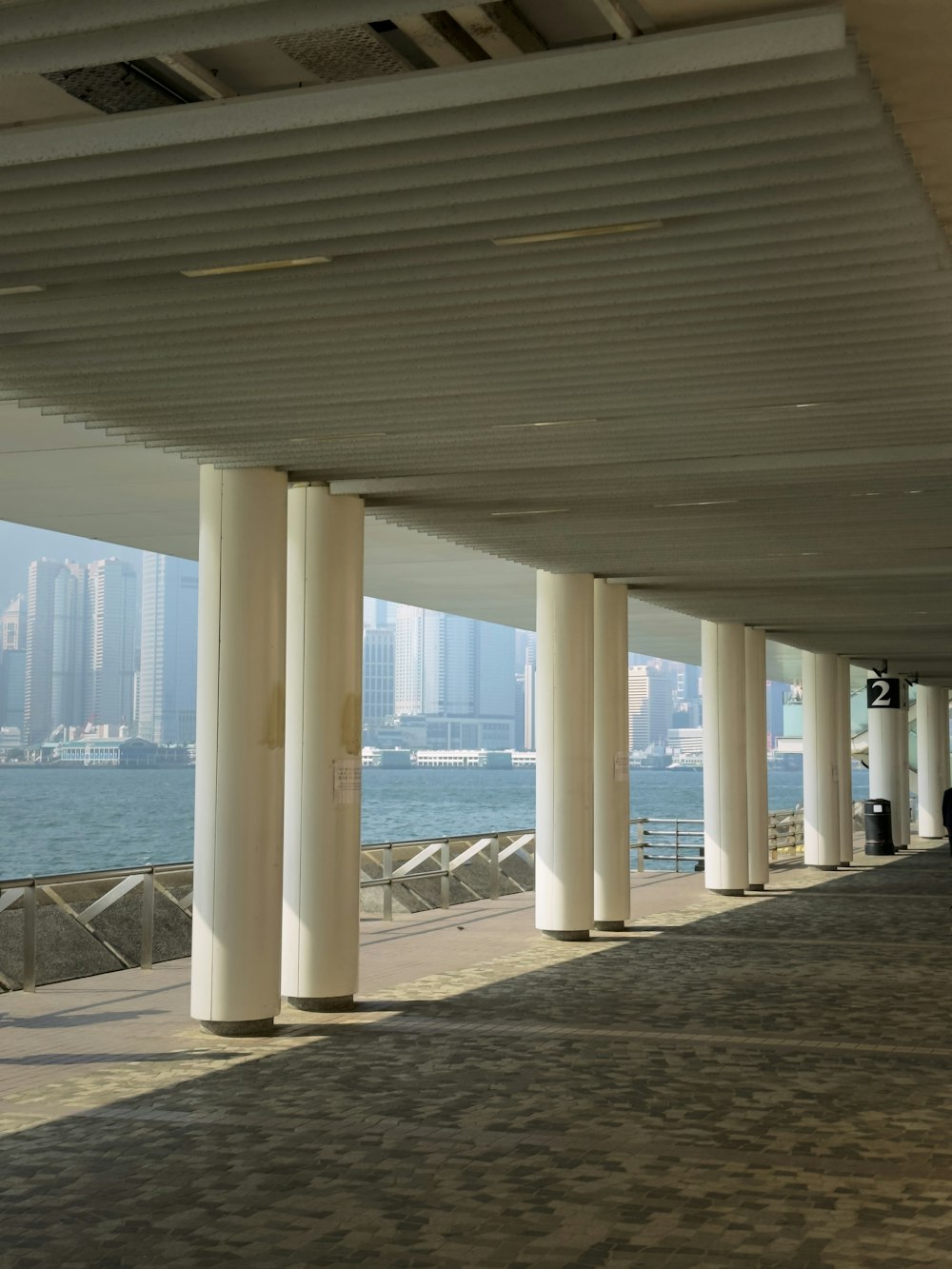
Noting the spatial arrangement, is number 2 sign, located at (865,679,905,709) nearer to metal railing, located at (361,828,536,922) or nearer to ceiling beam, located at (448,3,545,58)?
metal railing, located at (361,828,536,922)

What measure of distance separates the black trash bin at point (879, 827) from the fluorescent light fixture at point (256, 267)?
26357 mm

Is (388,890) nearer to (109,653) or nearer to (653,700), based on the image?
(109,653)

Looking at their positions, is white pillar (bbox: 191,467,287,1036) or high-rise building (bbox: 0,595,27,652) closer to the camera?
white pillar (bbox: 191,467,287,1036)

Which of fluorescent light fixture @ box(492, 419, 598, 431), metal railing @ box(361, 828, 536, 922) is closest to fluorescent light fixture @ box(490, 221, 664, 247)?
fluorescent light fixture @ box(492, 419, 598, 431)

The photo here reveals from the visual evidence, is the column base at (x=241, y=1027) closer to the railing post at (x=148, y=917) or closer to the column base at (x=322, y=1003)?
the column base at (x=322, y=1003)

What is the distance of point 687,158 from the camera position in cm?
548

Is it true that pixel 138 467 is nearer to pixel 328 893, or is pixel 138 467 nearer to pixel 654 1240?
pixel 328 893

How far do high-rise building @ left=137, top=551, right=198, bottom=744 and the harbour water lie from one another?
5136 millimetres

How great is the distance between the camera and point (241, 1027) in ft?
33.9

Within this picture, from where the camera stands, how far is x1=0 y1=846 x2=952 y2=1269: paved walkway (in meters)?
5.75

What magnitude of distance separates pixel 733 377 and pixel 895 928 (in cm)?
1039

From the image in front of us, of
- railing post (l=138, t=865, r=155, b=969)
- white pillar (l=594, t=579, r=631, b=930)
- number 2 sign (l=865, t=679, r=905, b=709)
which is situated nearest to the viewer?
railing post (l=138, t=865, r=155, b=969)

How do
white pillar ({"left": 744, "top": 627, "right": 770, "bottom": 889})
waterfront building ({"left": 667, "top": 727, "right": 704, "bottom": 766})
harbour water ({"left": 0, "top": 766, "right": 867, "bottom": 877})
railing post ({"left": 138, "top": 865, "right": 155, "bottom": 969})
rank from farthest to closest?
waterfront building ({"left": 667, "top": 727, "right": 704, "bottom": 766})
harbour water ({"left": 0, "top": 766, "right": 867, "bottom": 877})
white pillar ({"left": 744, "top": 627, "right": 770, "bottom": 889})
railing post ({"left": 138, "top": 865, "right": 155, "bottom": 969})

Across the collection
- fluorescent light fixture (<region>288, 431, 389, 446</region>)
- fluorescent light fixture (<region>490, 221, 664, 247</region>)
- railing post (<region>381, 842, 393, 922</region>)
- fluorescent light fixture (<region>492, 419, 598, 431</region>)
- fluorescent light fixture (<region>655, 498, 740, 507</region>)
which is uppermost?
fluorescent light fixture (<region>490, 221, 664, 247</region>)
